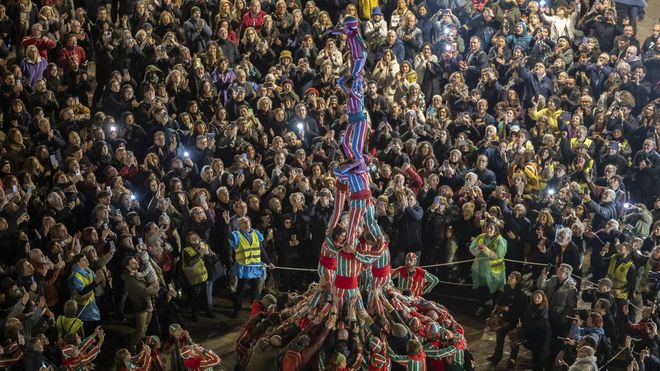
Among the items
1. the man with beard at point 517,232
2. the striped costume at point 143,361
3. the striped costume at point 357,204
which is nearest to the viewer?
the striped costume at point 143,361

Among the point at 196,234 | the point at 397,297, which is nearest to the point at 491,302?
the point at 397,297

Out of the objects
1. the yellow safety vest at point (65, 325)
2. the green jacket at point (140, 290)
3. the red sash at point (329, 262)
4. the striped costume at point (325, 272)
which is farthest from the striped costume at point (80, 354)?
the red sash at point (329, 262)

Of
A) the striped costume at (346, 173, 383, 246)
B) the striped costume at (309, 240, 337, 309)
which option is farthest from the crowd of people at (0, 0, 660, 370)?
the striped costume at (346, 173, 383, 246)

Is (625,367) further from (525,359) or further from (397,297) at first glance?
(397,297)

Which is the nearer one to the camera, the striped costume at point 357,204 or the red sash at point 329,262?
the striped costume at point 357,204

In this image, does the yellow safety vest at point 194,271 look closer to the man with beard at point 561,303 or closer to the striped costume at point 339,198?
the striped costume at point 339,198

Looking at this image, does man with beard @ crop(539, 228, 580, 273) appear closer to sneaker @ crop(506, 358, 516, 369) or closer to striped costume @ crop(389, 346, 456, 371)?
sneaker @ crop(506, 358, 516, 369)

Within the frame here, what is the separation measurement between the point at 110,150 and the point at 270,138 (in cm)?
325

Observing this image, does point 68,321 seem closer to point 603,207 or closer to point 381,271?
point 381,271

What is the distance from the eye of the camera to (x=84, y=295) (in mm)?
22453

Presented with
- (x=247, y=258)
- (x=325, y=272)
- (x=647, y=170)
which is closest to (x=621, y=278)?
(x=647, y=170)

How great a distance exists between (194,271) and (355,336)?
3.44 m

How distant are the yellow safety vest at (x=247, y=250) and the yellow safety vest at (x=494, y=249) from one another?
3574 millimetres

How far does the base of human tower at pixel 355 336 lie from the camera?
21.1 m
